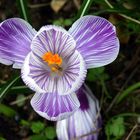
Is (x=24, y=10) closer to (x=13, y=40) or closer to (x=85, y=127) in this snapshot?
(x=13, y=40)

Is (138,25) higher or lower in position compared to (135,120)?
higher

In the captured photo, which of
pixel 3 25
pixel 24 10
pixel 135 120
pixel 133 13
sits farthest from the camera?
pixel 135 120

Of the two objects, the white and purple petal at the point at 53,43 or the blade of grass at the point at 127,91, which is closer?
the white and purple petal at the point at 53,43

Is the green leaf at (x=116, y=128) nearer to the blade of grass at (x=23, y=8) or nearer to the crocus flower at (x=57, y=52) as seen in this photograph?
the crocus flower at (x=57, y=52)

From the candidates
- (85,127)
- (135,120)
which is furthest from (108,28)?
(135,120)

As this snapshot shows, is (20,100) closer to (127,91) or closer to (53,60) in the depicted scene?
(127,91)

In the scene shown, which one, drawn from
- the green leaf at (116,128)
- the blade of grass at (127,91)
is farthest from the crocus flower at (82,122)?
the blade of grass at (127,91)
